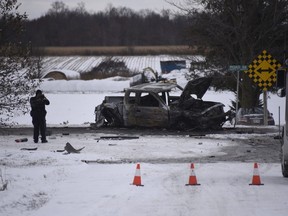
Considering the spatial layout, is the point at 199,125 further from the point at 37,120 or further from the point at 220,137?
the point at 37,120

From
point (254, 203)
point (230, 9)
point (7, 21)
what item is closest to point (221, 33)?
point (230, 9)

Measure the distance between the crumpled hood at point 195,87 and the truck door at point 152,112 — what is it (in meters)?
0.82

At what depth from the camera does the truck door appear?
23688 mm

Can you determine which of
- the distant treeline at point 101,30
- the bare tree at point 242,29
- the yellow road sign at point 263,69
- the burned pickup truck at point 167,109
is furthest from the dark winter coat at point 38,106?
the distant treeline at point 101,30

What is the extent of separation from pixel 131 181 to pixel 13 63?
20.5ft

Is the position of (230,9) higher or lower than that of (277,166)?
higher

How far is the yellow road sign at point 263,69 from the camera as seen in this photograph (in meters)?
25.5

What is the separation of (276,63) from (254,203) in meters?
16.4

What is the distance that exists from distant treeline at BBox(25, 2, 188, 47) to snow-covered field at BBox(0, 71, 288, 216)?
100 m

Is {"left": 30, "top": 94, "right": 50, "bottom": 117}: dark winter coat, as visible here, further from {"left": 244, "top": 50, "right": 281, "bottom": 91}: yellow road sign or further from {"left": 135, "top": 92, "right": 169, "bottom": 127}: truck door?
{"left": 244, "top": 50, "right": 281, "bottom": 91}: yellow road sign

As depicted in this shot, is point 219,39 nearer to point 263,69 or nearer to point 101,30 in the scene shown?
point 263,69

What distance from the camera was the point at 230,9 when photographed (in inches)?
1309

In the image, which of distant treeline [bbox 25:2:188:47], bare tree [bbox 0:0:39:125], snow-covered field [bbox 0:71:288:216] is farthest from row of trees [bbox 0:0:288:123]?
A: distant treeline [bbox 25:2:188:47]

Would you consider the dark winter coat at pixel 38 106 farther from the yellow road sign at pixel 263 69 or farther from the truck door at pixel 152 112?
the yellow road sign at pixel 263 69
